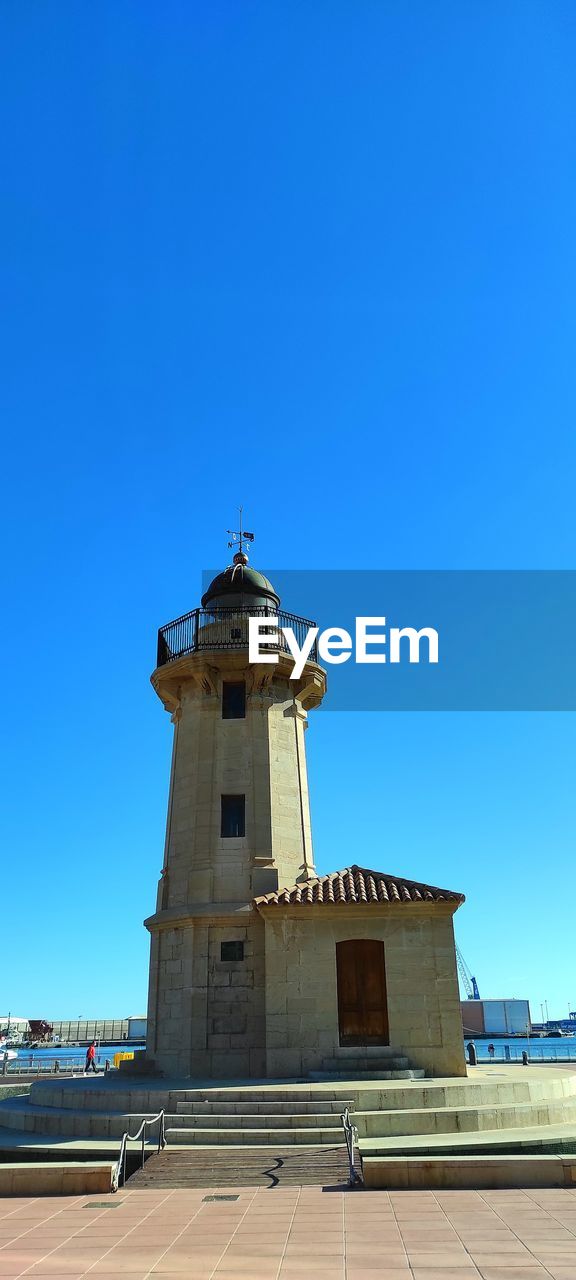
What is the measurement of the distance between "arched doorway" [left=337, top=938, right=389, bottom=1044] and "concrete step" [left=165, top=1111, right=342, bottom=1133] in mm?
4351

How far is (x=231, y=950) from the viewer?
22.8 m

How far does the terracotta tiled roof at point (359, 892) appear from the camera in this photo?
70.8ft

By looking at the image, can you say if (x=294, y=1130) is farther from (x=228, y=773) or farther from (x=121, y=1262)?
(x=228, y=773)

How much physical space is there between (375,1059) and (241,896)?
5.21 m

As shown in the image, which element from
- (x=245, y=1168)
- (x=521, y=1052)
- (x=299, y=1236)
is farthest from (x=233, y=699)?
(x=521, y=1052)

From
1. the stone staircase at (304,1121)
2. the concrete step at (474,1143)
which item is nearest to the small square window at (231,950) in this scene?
the stone staircase at (304,1121)

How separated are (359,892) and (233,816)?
172 inches

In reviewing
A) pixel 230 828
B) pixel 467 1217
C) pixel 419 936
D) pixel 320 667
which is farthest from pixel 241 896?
pixel 467 1217

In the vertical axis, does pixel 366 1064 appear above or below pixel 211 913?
below

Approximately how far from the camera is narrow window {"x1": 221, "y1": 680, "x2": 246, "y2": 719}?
25.8 m

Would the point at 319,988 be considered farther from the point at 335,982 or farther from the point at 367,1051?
the point at 367,1051

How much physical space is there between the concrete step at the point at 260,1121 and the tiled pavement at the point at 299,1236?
371 centimetres

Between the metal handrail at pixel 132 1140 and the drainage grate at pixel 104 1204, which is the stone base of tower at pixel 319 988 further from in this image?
the drainage grate at pixel 104 1204

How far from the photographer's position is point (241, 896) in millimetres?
23391
